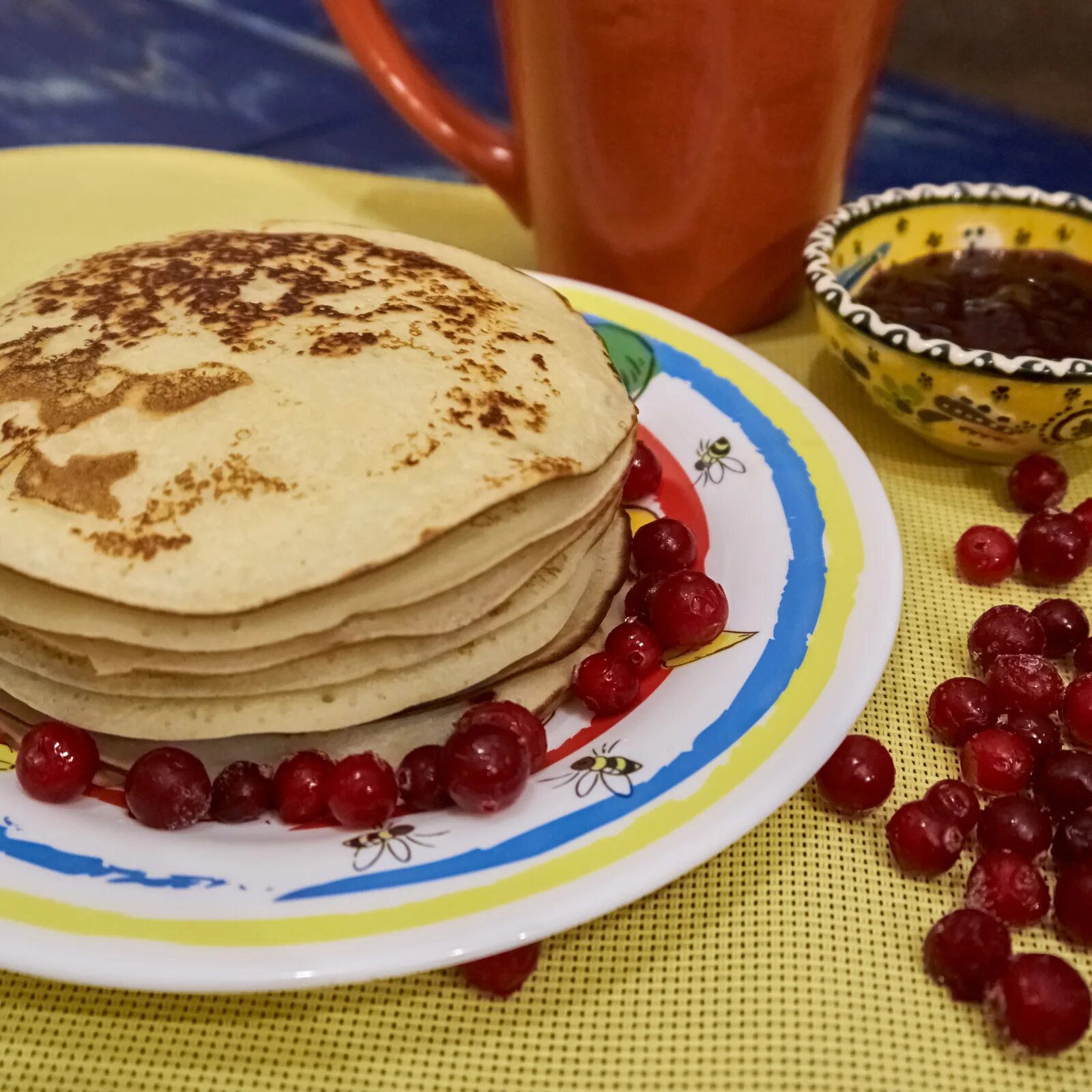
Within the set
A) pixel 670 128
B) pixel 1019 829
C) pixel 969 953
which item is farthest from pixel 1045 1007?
pixel 670 128

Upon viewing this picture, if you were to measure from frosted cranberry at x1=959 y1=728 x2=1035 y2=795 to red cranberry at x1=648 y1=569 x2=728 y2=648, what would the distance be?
0.88ft

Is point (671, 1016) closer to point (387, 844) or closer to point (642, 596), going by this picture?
point (387, 844)

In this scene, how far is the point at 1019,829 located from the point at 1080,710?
17 centimetres

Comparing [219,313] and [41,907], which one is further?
[219,313]

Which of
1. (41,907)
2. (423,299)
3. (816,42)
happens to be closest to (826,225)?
(816,42)

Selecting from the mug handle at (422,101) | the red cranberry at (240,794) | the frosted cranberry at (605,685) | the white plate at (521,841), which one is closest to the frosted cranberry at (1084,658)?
the white plate at (521,841)

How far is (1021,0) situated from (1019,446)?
195cm

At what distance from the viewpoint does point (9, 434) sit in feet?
3.06

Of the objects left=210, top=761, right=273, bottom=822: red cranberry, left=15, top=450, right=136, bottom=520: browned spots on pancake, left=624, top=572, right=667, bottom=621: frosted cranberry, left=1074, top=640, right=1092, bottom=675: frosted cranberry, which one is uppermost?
left=15, top=450, right=136, bottom=520: browned spots on pancake

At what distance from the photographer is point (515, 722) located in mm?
871

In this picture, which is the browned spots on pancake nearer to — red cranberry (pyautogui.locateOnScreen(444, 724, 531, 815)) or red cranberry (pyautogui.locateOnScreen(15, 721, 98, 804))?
red cranberry (pyautogui.locateOnScreen(15, 721, 98, 804))

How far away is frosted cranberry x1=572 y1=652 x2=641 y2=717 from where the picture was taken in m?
0.94

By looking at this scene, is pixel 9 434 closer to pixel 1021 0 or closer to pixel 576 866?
pixel 576 866

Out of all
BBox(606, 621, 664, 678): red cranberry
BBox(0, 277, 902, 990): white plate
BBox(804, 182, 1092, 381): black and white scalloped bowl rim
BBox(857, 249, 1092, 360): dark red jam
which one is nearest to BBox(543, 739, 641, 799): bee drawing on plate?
BBox(0, 277, 902, 990): white plate
